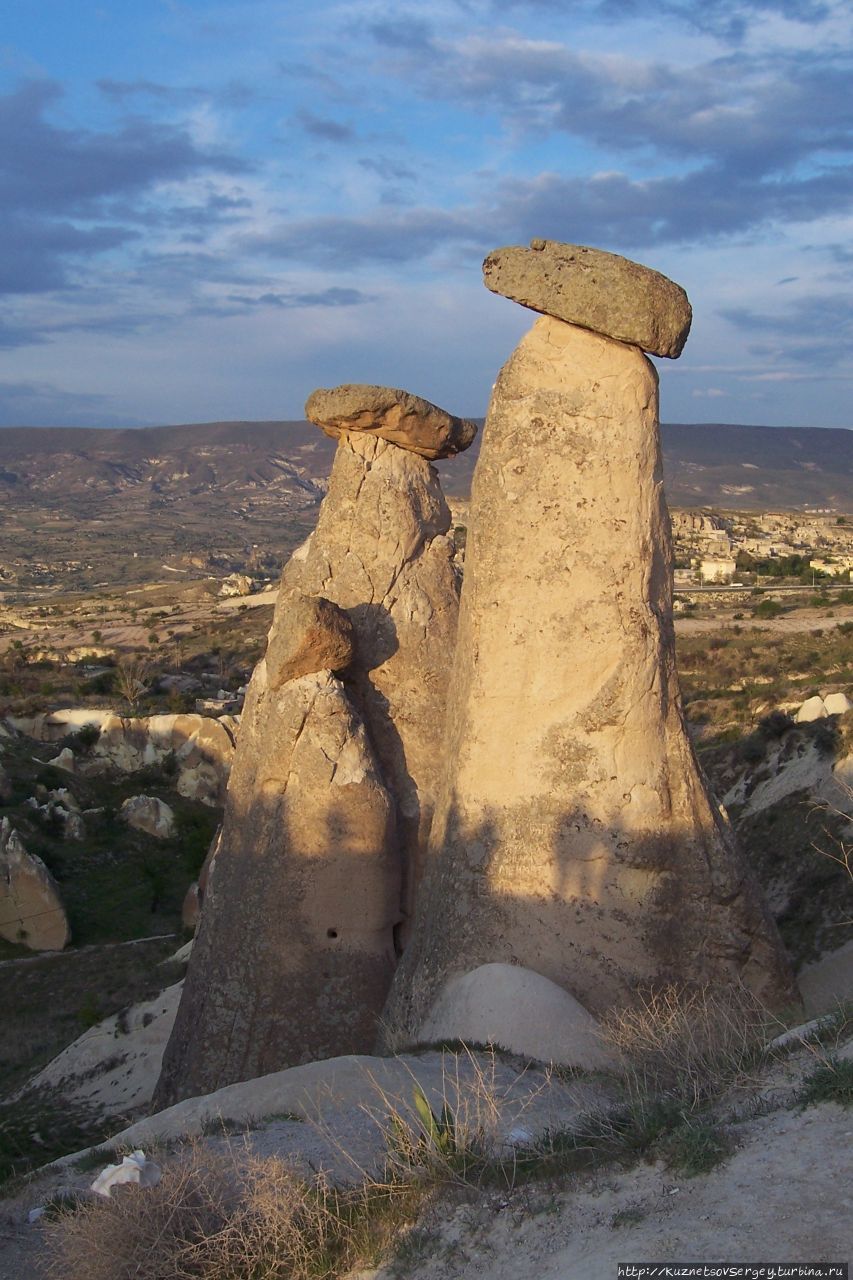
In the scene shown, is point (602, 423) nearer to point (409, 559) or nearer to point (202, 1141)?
point (409, 559)

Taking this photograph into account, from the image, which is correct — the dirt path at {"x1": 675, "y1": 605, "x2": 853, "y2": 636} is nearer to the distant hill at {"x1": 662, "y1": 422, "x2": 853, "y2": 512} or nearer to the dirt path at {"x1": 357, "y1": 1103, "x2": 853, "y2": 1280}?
the dirt path at {"x1": 357, "y1": 1103, "x2": 853, "y2": 1280}

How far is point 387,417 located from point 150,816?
1588 cm

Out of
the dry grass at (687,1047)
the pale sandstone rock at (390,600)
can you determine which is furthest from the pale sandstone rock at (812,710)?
the dry grass at (687,1047)

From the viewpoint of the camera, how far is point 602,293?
6.74 m

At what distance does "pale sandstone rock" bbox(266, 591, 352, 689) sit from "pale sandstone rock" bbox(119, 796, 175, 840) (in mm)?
15339

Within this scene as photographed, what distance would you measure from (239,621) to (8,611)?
27608mm

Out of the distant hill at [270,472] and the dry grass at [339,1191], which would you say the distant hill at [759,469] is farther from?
the dry grass at [339,1191]

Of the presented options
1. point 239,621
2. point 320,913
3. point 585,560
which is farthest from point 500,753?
point 239,621

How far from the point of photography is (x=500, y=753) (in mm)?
7008

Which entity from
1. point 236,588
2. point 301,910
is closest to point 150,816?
point 301,910

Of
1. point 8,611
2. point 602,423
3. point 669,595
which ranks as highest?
point 602,423

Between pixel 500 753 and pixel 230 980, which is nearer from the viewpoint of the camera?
pixel 500 753

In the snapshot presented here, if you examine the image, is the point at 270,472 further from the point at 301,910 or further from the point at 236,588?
the point at 301,910

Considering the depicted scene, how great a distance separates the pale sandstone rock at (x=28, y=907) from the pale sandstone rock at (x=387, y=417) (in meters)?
10.6
